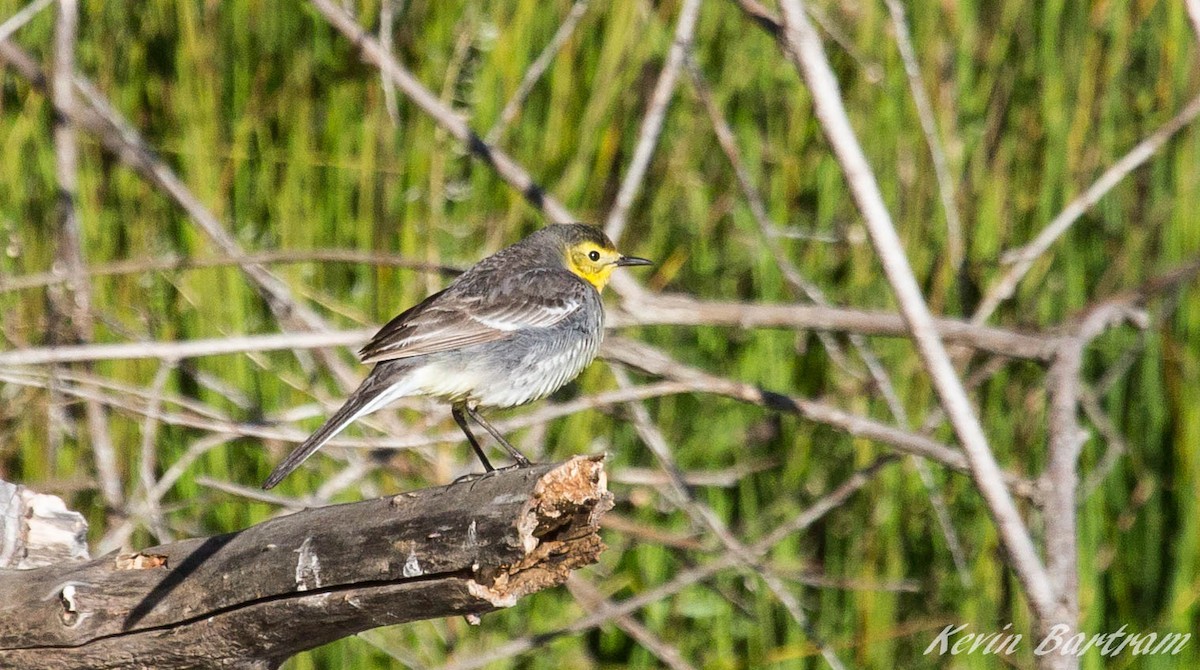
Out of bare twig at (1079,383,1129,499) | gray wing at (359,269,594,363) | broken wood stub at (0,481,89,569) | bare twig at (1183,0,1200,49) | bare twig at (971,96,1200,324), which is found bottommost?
bare twig at (1079,383,1129,499)

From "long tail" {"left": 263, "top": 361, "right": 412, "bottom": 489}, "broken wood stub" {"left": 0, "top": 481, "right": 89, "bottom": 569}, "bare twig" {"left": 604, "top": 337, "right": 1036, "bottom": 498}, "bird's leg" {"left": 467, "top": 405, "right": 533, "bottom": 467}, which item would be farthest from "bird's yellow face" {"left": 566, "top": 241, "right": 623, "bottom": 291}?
"broken wood stub" {"left": 0, "top": 481, "right": 89, "bottom": 569}

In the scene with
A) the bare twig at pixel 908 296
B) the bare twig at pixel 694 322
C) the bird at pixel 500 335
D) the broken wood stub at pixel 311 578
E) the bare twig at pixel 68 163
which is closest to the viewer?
the broken wood stub at pixel 311 578

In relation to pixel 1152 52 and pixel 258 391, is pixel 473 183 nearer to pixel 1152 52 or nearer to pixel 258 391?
pixel 258 391

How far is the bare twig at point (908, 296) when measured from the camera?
3.64 m

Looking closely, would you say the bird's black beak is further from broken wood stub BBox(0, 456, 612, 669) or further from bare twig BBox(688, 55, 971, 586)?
broken wood stub BBox(0, 456, 612, 669)

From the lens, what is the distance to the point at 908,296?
3.74 meters

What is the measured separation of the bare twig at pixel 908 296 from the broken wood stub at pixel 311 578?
1.30 m

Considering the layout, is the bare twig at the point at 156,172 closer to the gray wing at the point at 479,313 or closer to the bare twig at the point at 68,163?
the bare twig at the point at 68,163

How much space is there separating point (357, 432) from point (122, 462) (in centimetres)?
105

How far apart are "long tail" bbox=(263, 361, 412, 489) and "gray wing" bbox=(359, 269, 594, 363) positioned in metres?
0.08

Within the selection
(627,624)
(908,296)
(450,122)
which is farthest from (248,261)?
(908,296)

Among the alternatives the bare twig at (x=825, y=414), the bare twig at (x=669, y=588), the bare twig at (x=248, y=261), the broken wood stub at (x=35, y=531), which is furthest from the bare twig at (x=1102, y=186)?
the broken wood stub at (x=35, y=531)

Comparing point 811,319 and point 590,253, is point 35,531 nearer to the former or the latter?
point 590,253
